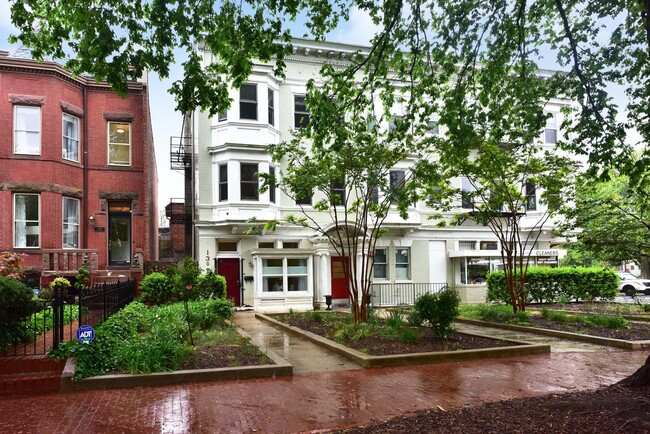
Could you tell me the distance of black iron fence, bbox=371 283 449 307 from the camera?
24.8 m

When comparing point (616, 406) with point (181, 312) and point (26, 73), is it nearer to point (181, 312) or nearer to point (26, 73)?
point (181, 312)

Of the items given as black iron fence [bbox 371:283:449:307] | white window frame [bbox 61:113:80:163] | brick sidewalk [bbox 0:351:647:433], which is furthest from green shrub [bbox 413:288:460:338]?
white window frame [bbox 61:113:80:163]

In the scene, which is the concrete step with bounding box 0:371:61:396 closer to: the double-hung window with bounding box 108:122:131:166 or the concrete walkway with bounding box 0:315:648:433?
the concrete walkway with bounding box 0:315:648:433

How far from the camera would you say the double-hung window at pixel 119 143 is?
22672 millimetres

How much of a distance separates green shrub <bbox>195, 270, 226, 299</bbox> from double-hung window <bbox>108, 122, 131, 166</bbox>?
23.7 feet

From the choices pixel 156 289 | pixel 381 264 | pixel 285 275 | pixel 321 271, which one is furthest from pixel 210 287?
pixel 381 264

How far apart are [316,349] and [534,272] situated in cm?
1528

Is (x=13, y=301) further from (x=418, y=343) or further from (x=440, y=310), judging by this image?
(x=440, y=310)

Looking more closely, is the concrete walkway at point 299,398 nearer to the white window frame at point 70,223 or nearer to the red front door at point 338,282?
the red front door at point 338,282

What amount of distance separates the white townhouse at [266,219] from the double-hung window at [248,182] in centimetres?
5

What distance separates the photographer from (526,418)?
5641 mm

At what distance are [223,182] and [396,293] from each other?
395 inches

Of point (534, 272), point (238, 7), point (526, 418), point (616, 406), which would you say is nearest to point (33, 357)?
point (238, 7)

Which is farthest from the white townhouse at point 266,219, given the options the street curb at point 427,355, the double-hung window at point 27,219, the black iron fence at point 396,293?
the street curb at point 427,355
